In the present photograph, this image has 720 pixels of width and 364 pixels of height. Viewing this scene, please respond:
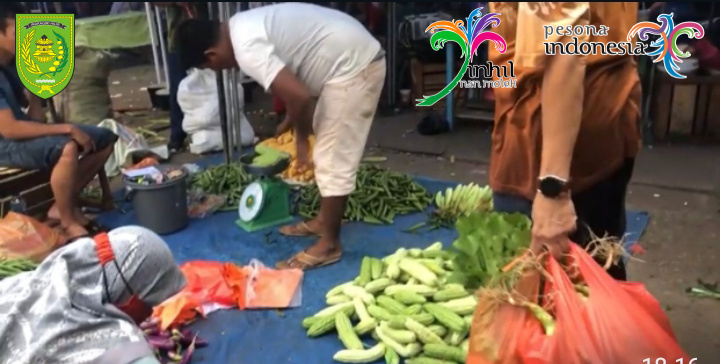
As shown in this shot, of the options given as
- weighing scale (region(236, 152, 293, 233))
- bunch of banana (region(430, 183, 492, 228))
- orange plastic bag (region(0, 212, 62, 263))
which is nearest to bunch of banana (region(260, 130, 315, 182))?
weighing scale (region(236, 152, 293, 233))

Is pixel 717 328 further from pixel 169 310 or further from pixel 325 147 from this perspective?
pixel 169 310

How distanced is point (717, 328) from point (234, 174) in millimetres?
3385

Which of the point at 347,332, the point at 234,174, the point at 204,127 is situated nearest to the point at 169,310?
the point at 347,332

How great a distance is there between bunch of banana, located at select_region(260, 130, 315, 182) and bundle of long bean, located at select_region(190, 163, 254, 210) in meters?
0.30

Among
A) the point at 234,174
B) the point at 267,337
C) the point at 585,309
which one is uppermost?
the point at 585,309

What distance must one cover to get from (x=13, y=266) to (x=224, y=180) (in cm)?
198

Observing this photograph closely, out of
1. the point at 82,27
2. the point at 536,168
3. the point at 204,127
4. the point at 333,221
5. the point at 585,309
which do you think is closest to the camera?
the point at 585,309

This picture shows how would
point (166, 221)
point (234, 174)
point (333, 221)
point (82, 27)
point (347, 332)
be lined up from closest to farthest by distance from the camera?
point (347, 332) → point (333, 221) → point (166, 221) → point (234, 174) → point (82, 27)

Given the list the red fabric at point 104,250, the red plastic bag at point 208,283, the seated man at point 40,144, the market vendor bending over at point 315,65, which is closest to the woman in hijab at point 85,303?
the red fabric at point 104,250

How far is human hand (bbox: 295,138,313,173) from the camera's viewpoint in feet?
13.8

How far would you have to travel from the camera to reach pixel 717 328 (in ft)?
10.4

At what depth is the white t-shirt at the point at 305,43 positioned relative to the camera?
136 inches

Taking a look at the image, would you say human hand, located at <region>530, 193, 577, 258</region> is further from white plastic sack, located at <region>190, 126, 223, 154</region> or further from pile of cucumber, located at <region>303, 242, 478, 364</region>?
white plastic sack, located at <region>190, 126, 223, 154</region>

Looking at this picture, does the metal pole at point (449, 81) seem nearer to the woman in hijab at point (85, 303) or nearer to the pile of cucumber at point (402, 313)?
the pile of cucumber at point (402, 313)
